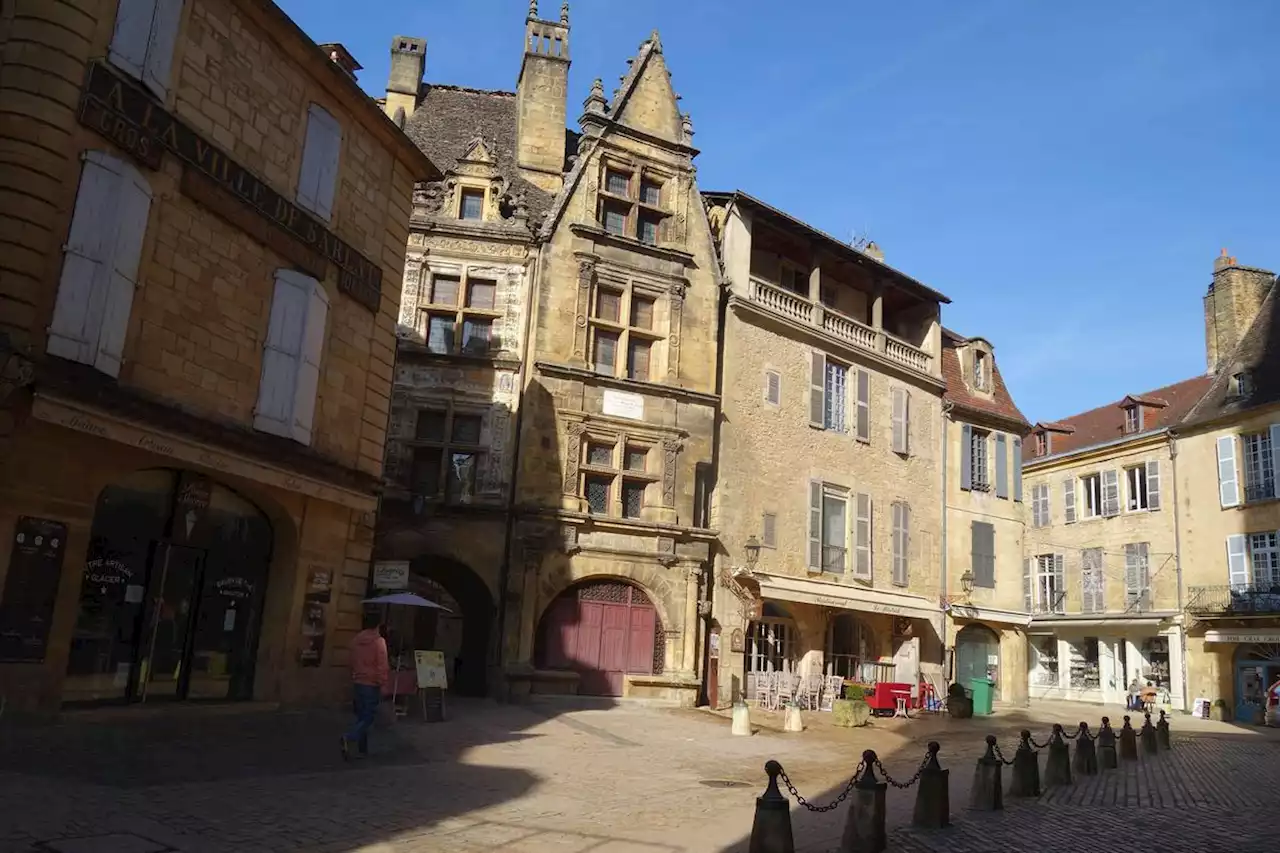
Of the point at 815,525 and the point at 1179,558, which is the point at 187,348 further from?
the point at 1179,558

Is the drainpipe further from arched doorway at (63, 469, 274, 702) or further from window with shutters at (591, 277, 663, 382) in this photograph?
arched doorway at (63, 469, 274, 702)

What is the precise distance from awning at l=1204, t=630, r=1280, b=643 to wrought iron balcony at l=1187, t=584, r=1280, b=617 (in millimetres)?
480

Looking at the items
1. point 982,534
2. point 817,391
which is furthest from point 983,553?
point 817,391

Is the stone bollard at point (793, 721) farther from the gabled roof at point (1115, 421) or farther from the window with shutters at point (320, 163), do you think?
the gabled roof at point (1115, 421)

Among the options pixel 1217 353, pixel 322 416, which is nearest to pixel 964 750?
pixel 322 416

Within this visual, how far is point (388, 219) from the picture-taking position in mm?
12984

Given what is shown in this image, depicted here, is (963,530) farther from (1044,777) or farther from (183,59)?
(183,59)

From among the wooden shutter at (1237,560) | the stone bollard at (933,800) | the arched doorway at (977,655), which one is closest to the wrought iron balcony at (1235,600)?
the wooden shutter at (1237,560)

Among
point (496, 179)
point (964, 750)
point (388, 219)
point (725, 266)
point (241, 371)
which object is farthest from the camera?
point (725, 266)

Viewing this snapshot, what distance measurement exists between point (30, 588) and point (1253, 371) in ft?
99.0

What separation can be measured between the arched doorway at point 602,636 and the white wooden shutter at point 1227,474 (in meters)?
18.5

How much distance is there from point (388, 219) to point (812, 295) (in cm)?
1154

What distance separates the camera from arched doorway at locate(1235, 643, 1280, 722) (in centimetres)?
2519

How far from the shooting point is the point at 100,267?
27.5 ft
